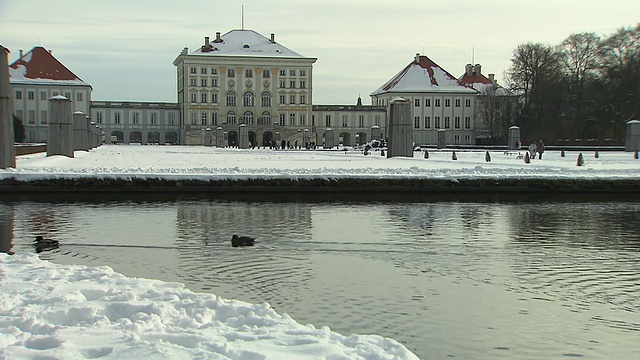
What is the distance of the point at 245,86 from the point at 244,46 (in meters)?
5.85

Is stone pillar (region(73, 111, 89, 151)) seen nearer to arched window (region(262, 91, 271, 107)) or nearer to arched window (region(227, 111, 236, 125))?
arched window (region(227, 111, 236, 125))

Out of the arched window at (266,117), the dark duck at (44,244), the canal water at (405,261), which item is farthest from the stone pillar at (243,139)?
the dark duck at (44,244)

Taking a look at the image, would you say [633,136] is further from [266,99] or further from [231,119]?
[266,99]

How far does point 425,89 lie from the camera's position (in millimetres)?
109000

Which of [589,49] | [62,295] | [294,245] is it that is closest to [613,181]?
[294,245]

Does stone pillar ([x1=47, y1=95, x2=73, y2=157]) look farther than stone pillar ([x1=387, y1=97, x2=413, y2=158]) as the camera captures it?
No

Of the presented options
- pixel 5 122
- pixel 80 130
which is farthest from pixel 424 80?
pixel 5 122

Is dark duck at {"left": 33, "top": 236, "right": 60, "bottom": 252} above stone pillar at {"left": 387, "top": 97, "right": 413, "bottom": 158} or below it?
below

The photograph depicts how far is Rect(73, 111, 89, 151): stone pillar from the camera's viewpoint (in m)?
45.3

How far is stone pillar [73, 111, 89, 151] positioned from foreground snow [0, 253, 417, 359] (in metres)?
38.9

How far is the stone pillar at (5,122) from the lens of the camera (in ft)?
76.9

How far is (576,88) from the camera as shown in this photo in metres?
66.4

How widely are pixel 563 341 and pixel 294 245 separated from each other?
19.9ft

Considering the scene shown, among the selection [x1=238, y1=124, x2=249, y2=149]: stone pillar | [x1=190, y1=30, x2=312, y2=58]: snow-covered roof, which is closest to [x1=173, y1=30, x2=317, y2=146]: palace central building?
[x1=190, y1=30, x2=312, y2=58]: snow-covered roof
